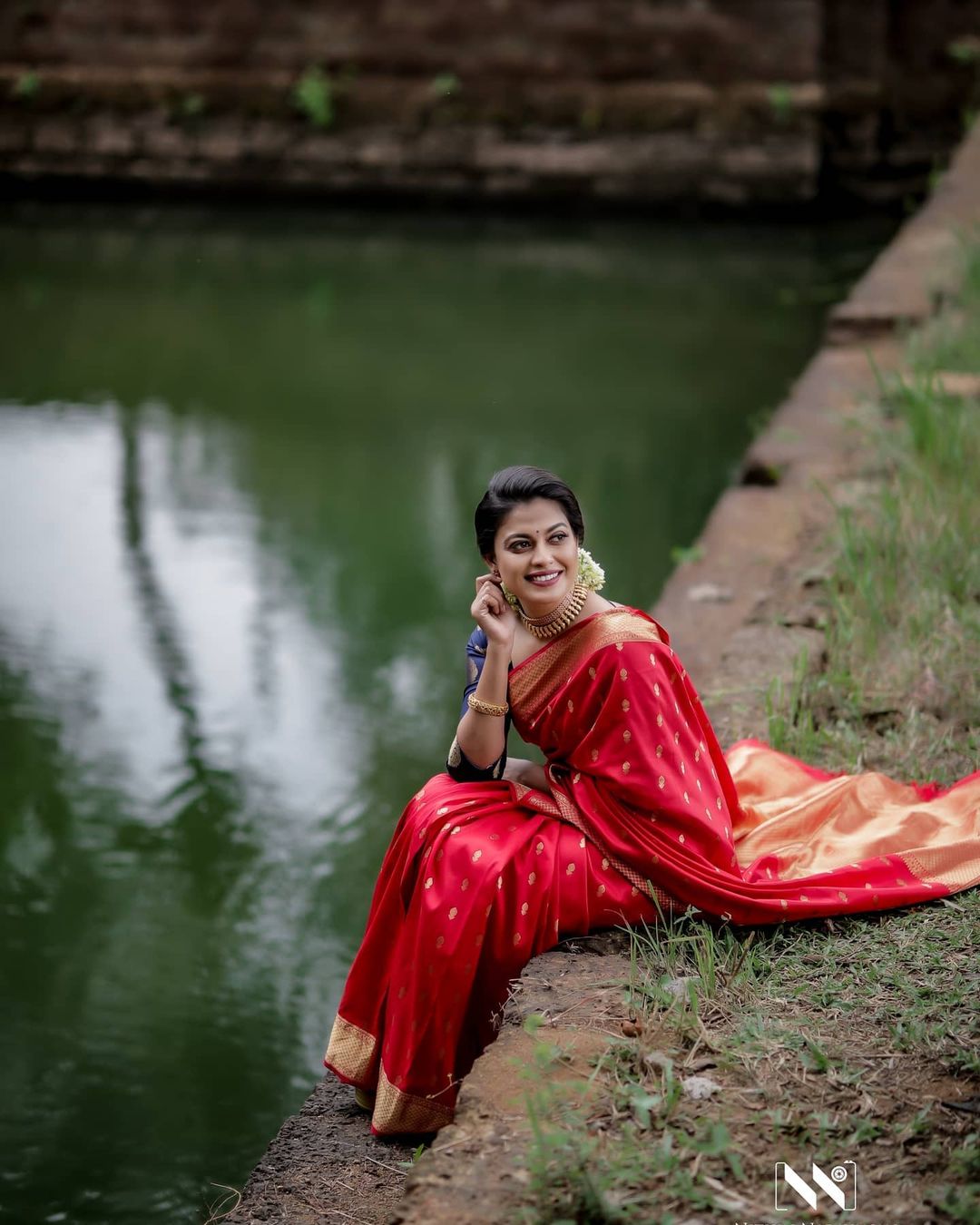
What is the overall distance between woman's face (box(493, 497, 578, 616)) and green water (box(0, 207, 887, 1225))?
115 cm

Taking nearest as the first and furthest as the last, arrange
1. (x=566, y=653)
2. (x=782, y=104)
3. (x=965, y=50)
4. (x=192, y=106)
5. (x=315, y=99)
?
(x=566, y=653), (x=782, y=104), (x=965, y=50), (x=315, y=99), (x=192, y=106)

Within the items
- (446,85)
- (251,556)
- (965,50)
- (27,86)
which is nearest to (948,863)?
(251,556)

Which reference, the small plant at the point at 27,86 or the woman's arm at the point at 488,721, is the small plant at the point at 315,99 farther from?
the woman's arm at the point at 488,721

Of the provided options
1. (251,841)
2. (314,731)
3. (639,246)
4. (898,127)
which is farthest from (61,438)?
(898,127)

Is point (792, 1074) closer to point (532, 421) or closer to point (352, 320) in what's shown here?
point (532, 421)

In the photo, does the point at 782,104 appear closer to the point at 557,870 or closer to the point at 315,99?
the point at 315,99

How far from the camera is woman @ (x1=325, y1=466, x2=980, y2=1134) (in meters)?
2.13

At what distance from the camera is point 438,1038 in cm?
212

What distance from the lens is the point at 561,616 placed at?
7.27ft

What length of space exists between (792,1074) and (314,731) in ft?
7.64

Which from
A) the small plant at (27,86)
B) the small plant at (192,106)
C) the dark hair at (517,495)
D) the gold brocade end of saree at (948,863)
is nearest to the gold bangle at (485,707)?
the dark hair at (517,495)

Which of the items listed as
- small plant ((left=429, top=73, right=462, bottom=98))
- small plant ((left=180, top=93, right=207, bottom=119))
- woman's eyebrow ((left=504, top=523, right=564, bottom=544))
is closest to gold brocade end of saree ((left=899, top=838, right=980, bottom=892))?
woman's eyebrow ((left=504, top=523, right=564, bottom=544))

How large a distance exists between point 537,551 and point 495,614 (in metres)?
0.13

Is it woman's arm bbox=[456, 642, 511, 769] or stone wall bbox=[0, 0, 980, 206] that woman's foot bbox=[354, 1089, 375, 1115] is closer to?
woman's arm bbox=[456, 642, 511, 769]
